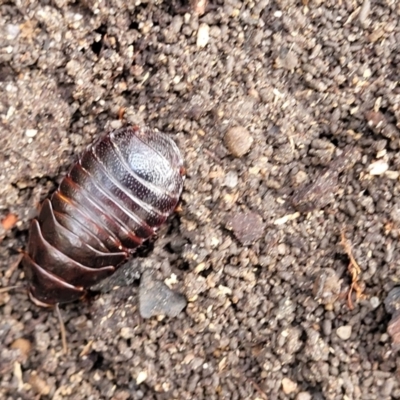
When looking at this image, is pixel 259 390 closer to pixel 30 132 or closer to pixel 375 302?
pixel 375 302

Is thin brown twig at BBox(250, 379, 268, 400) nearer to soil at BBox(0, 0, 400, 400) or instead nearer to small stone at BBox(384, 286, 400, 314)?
soil at BBox(0, 0, 400, 400)

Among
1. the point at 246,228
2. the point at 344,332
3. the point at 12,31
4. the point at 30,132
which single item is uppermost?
the point at 12,31

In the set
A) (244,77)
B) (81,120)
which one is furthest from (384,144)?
(81,120)

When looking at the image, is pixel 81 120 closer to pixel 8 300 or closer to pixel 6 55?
pixel 6 55

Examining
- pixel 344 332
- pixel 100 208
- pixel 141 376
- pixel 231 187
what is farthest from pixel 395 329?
pixel 100 208

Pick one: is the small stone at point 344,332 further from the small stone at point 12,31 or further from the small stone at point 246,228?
the small stone at point 12,31

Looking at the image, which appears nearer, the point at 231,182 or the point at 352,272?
the point at 352,272
